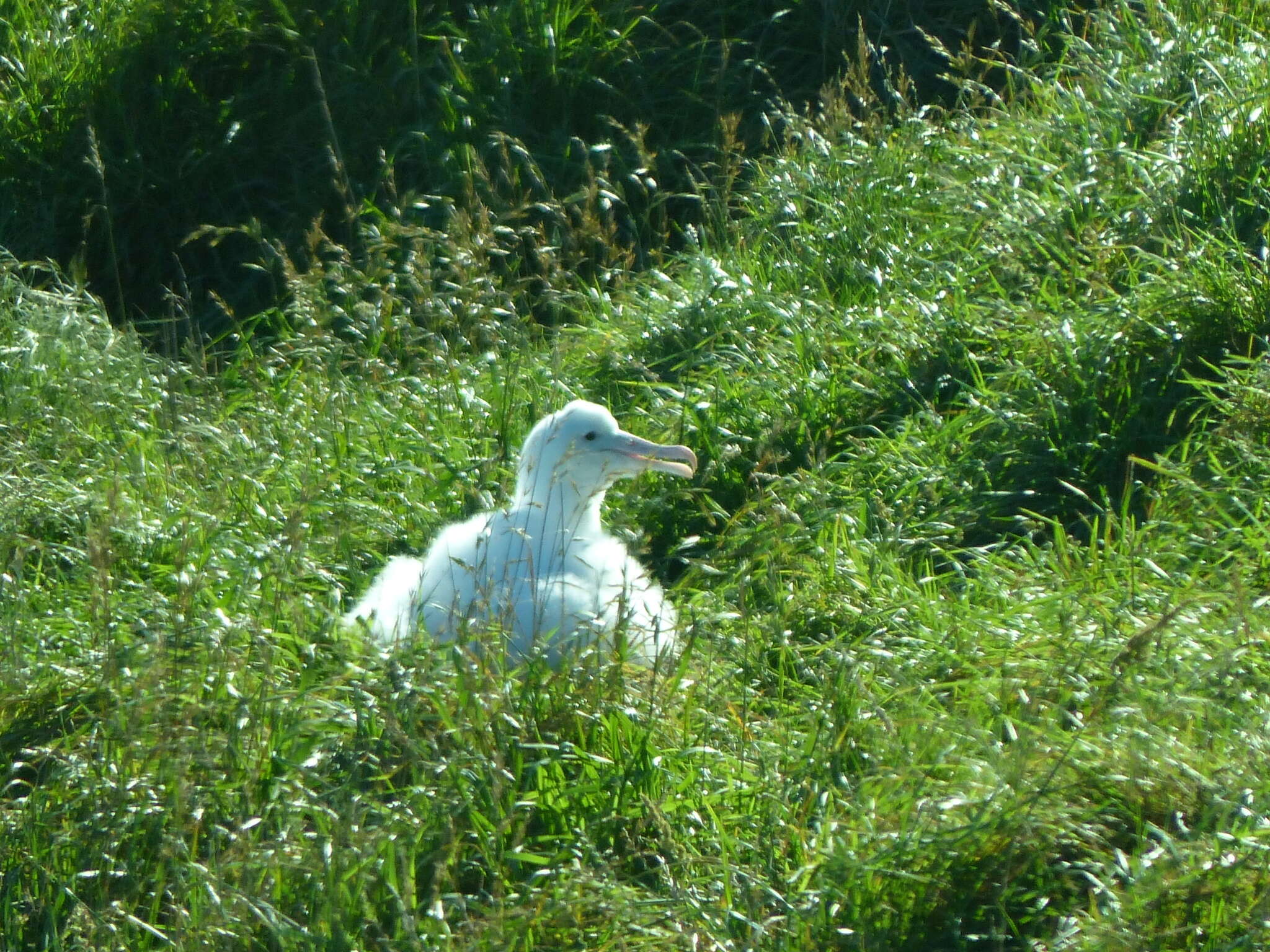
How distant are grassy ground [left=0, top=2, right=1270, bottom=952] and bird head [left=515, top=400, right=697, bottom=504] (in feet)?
0.56

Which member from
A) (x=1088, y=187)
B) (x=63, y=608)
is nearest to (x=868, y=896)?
(x=63, y=608)

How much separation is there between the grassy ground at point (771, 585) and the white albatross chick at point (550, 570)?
0.13m

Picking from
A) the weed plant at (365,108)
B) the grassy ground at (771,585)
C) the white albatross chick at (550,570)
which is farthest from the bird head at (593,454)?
the weed plant at (365,108)

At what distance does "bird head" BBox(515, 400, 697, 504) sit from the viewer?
13.4 feet

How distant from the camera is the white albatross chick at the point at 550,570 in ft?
10.6

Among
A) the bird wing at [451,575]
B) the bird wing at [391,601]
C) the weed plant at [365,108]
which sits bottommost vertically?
the bird wing at [391,601]

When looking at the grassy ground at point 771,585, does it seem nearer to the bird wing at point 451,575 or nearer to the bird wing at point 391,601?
the bird wing at point 391,601

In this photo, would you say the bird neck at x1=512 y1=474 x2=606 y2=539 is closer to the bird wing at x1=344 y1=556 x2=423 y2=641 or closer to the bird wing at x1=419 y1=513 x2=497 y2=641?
the bird wing at x1=419 y1=513 x2=497 y2=641

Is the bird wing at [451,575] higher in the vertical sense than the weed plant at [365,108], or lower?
lower

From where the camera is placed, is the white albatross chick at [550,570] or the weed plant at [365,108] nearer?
the white albatross chick at [550,570]

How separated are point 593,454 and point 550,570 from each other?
721 millimetres

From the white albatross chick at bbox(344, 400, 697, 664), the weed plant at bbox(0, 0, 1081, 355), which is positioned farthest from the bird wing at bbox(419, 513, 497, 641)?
the weed plant at bbox(0, 0, 1081, 355)

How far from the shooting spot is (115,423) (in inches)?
196

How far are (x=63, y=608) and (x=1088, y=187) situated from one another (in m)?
3.37
